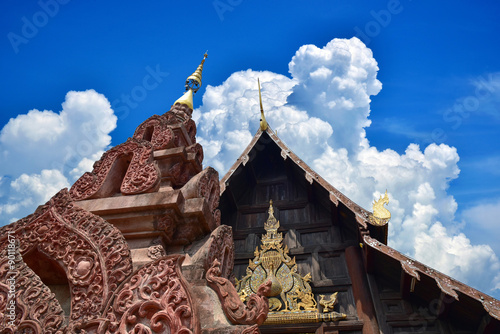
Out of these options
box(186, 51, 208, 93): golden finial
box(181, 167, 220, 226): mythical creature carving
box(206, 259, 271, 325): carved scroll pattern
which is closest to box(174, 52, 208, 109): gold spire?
box(186, 51, 208, 93): golden finial

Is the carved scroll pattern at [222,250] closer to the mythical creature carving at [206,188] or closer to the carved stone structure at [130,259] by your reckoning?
the carved stone structure at [130,259]

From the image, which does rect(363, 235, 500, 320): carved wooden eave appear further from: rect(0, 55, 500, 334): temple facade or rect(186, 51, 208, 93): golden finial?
rect(186, 51, 208, 93): golden finial

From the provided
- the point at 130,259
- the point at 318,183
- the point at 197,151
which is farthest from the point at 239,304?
the point at 318,183

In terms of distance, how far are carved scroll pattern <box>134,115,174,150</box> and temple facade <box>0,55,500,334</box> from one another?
0.06 ft

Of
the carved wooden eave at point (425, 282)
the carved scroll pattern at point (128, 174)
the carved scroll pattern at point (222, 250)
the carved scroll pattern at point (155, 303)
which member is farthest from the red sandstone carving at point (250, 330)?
the carved wooden eave at point (425, 282)

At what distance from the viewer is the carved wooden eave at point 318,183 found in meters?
5.70

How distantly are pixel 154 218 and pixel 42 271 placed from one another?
36.2 inches

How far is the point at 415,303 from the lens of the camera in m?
5.36

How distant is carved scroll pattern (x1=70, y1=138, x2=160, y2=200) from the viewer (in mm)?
3134

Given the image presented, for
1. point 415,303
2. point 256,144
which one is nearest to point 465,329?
point 415,303

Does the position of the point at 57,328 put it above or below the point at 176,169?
below

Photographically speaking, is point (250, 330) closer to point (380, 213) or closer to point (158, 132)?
point (158, 132)

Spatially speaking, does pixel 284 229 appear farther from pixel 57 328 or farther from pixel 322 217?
pixel 57 328

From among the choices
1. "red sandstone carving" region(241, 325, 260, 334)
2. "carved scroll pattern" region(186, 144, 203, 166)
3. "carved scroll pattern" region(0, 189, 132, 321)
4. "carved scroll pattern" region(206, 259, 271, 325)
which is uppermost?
"carved scroll pattern" region(186, 144, 203, 166)
